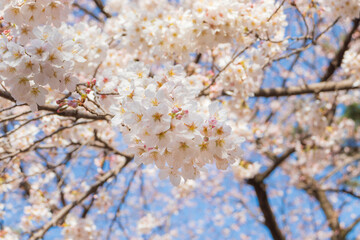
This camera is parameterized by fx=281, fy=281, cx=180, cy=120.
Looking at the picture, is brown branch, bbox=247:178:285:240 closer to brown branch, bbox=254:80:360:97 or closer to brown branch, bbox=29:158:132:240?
brown branch, bbox=254:80:360:97

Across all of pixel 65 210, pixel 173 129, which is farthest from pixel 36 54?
pixel 65 210

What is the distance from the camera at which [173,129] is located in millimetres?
1205

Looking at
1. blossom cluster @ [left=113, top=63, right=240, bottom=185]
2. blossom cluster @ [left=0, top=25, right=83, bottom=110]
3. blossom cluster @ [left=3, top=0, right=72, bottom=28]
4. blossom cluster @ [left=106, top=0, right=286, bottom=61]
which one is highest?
blossom cluster @ [left=106, top=0, right=286, bottom=61]

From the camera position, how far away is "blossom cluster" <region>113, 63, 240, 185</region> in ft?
3.94

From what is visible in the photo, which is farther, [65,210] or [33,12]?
[65,210]

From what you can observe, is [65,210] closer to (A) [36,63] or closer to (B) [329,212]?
(A) [36,63]

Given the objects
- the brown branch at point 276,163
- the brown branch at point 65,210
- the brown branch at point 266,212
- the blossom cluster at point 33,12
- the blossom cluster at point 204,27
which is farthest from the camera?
the brown branch at point 266,212

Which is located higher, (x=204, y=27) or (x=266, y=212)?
(x=266, y=212)

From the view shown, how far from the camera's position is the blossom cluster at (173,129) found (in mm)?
1200

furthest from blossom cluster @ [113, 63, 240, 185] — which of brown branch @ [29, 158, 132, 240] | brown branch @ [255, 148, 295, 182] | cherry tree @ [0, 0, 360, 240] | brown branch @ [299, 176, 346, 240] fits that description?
brown branch @ [299, 176, 346, 240]

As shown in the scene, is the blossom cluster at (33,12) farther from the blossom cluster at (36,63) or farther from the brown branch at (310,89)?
the brown branch at (310,89)

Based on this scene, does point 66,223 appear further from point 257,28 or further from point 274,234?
point 274,234

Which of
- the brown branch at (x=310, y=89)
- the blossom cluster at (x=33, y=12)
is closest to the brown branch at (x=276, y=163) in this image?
the brown branch at (x=310, y=89)

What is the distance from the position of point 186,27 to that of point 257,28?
2.05 ft
